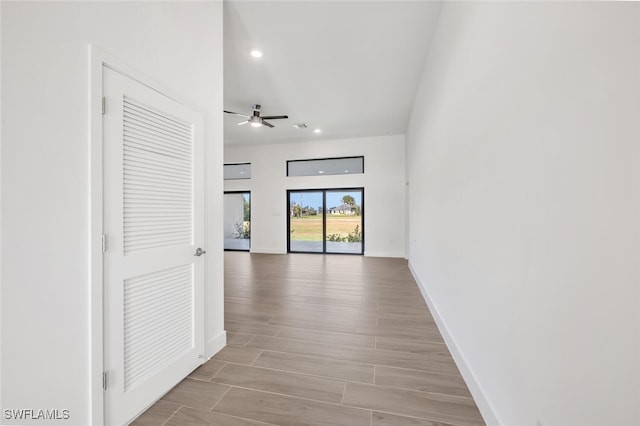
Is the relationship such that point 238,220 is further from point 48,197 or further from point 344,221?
point 48,197

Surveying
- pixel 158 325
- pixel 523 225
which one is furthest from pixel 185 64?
pixel 523 225

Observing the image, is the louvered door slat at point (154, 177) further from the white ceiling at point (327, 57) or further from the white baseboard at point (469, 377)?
the white baseboard at point (469, 377)

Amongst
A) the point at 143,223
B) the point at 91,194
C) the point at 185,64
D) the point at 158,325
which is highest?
the point at 185,64

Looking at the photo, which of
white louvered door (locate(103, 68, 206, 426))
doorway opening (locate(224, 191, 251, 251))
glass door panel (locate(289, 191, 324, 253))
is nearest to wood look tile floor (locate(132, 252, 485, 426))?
white louvered door (locate(103, 68, 206, 426))

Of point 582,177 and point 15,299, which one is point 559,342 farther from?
point 15,299

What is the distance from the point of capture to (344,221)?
766cm

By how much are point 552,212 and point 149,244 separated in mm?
2033

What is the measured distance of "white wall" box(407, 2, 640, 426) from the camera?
659 millimetres

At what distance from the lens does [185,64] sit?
6.31 feet

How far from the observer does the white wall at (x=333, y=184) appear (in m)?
7.20

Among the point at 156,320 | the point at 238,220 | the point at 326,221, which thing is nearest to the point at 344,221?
the point at 326,221

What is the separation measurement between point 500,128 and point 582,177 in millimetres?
649

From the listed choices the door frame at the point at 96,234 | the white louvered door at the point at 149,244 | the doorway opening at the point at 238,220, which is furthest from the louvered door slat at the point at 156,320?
the doorway opening at the point at 238,220

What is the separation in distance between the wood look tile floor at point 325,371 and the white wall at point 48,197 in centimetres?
65
